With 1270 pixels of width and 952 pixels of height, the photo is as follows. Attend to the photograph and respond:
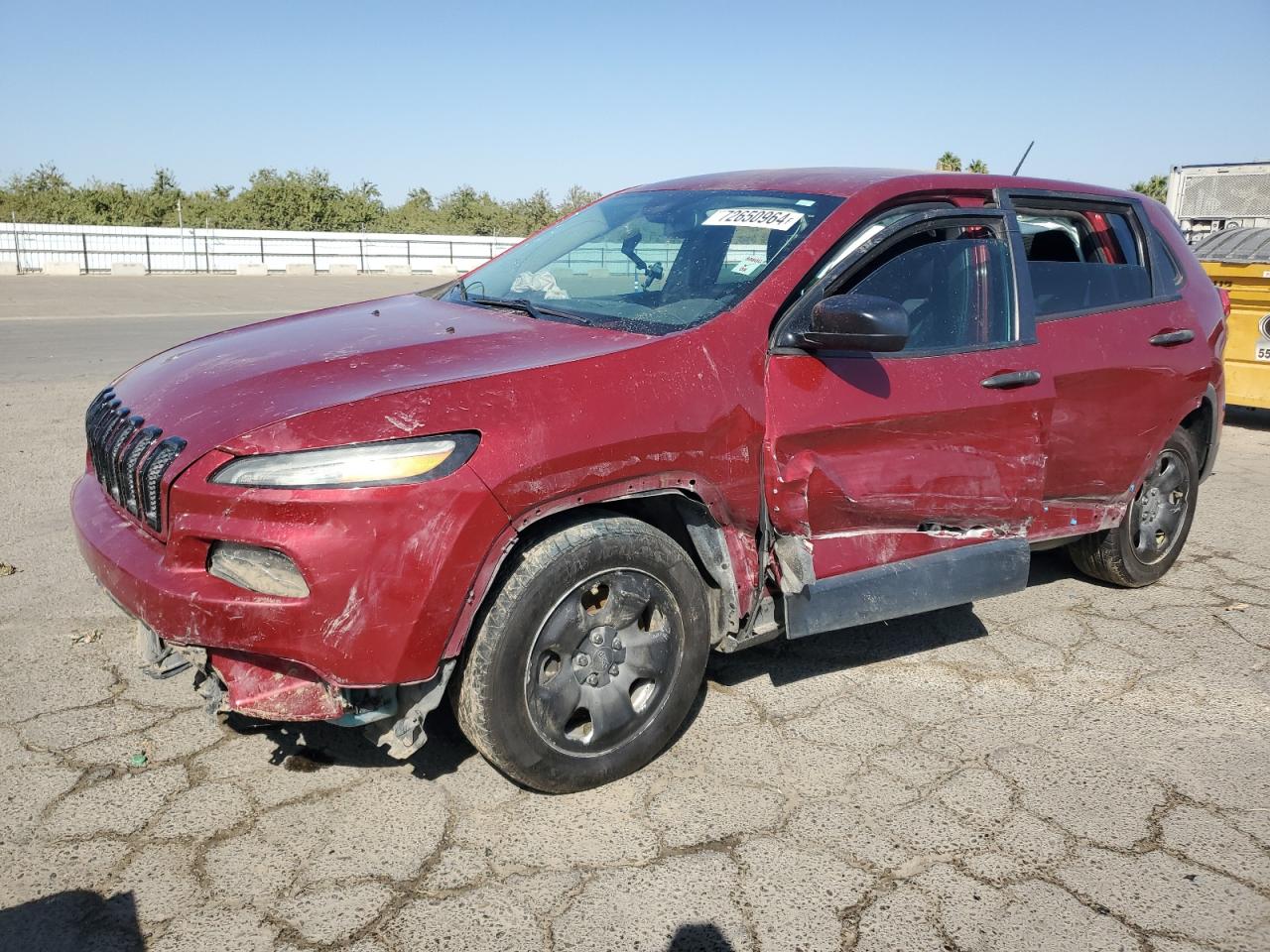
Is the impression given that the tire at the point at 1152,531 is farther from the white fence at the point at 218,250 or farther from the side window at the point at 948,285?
the white fence at the point at 218,250

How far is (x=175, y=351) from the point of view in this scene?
3.50 metres

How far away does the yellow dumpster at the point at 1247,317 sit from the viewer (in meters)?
8.43

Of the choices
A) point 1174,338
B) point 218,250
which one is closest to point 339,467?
point 1174,338

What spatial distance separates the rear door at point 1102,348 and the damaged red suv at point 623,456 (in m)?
0.02

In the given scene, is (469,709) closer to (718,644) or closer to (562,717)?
(562,717)

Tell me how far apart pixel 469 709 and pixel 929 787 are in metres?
1.43

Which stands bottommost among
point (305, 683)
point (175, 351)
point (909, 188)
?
point (305, 683)

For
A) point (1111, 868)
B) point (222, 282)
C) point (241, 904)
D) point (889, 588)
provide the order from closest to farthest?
point (241, 904)
point (1111, 868)
point (889, 588)
point (222, 282)

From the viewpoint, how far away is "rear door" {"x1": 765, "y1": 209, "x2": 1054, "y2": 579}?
126 inches

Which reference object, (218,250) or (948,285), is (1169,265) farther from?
(218,250)

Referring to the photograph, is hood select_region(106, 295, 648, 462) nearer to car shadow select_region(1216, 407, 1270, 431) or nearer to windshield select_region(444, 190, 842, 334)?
windshield select_region(444, 190, 842, 334)

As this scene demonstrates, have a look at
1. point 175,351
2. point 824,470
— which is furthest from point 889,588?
point 175,351

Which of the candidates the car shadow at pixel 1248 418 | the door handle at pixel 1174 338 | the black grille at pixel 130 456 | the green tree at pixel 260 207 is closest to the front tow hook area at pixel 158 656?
the black grille at pixel 130 456

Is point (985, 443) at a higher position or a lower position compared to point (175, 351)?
lower
